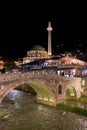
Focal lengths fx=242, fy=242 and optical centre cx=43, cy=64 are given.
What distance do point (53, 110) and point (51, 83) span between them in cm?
673

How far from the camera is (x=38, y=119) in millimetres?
44781

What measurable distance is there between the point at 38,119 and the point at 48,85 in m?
11.4

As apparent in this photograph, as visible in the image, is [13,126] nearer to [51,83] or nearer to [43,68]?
[51,83]

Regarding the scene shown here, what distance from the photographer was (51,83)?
55.6 meters

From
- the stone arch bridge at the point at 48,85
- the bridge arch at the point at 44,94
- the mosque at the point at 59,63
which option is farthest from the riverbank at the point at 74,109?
the mosque at the point at 59,63

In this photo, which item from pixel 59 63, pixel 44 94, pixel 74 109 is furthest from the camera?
Answer: pixel 59 63

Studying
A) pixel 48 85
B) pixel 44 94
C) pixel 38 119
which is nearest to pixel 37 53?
pixel 44 94

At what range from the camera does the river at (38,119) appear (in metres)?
40.6

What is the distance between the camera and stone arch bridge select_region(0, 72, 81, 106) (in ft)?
151

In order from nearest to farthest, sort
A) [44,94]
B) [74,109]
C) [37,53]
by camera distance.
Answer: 1. [74,109]
2. [44,94]
3. [37,53]

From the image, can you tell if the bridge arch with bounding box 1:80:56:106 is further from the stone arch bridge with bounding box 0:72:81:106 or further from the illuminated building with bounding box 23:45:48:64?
the illuminated building with bounding box 23:45:48:64

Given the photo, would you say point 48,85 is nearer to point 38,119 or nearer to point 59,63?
point 38,119

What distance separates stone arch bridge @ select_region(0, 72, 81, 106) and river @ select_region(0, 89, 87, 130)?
3.12 m

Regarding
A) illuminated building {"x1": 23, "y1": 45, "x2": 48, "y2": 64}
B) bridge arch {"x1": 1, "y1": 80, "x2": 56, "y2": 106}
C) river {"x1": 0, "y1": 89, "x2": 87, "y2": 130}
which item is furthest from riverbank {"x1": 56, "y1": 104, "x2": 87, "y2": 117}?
illuminated building {"x1": 23, "y1": 45, "x2": 48, "y2": 64}
